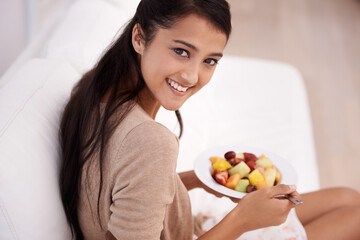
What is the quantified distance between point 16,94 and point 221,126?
1.02 meters

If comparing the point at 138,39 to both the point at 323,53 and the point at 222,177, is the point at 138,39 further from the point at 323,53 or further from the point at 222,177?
the point at 323,53

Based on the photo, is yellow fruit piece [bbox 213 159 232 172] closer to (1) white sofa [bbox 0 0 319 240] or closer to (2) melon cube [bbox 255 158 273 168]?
(2) melon cube [bbox 255 158 273 168]

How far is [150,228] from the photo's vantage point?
0.85 metres

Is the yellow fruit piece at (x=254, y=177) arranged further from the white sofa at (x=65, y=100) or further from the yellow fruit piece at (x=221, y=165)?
the white sofa at (x=65, y=100)

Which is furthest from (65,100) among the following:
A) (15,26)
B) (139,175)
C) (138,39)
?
(15,26)

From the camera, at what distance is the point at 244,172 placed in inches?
46.5

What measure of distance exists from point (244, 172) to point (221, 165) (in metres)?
0.08

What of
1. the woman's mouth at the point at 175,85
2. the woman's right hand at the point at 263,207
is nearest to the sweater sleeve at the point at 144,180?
the woman's mouth at the point at 175,85

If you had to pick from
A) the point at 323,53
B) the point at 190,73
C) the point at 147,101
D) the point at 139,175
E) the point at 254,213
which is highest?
the point at 323,53

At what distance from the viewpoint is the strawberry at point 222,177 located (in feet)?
3.78

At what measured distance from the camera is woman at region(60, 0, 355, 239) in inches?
32.9

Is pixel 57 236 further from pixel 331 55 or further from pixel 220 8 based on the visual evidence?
pixel 331 55

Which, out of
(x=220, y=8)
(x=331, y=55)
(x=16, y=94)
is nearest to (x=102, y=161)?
(x=16, y=94)

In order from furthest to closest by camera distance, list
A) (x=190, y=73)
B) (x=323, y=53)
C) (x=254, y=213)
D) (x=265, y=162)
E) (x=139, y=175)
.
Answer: (x=323, y=53) → (x=265, y=162) → (x=254, y=213) → (x=190, y=73) → (x=139, y=175)
